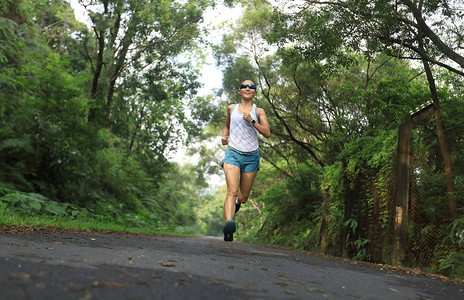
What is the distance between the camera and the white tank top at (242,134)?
633 centimetres

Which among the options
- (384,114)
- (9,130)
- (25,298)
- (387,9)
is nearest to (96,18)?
(9,130)

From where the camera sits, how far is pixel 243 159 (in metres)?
6.35

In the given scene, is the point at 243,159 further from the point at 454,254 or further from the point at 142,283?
the point at 142,283

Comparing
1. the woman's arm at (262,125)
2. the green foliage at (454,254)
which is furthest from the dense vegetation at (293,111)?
the woman's arm at (262,125)

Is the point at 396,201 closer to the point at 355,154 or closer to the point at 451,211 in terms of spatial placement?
the point at 451,211

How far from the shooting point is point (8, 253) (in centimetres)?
312

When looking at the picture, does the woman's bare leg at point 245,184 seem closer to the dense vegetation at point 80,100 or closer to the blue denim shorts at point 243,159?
the blue denim shorts at point 243,159

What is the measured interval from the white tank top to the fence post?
3.54m

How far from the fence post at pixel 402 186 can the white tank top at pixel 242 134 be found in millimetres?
3539

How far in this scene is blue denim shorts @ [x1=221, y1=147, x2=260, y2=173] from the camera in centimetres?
631

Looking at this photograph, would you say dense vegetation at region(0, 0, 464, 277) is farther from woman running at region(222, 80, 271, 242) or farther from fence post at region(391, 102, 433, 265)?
woman running at region(222, 80, 271, 242)

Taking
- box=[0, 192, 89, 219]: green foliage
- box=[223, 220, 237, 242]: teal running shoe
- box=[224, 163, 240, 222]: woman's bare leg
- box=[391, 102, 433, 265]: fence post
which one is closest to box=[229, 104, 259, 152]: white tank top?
box=[224, 163, 240, 222]: woman's bare leg

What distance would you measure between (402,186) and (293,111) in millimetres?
12148

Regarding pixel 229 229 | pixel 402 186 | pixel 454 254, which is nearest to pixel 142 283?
pixel 229 229
